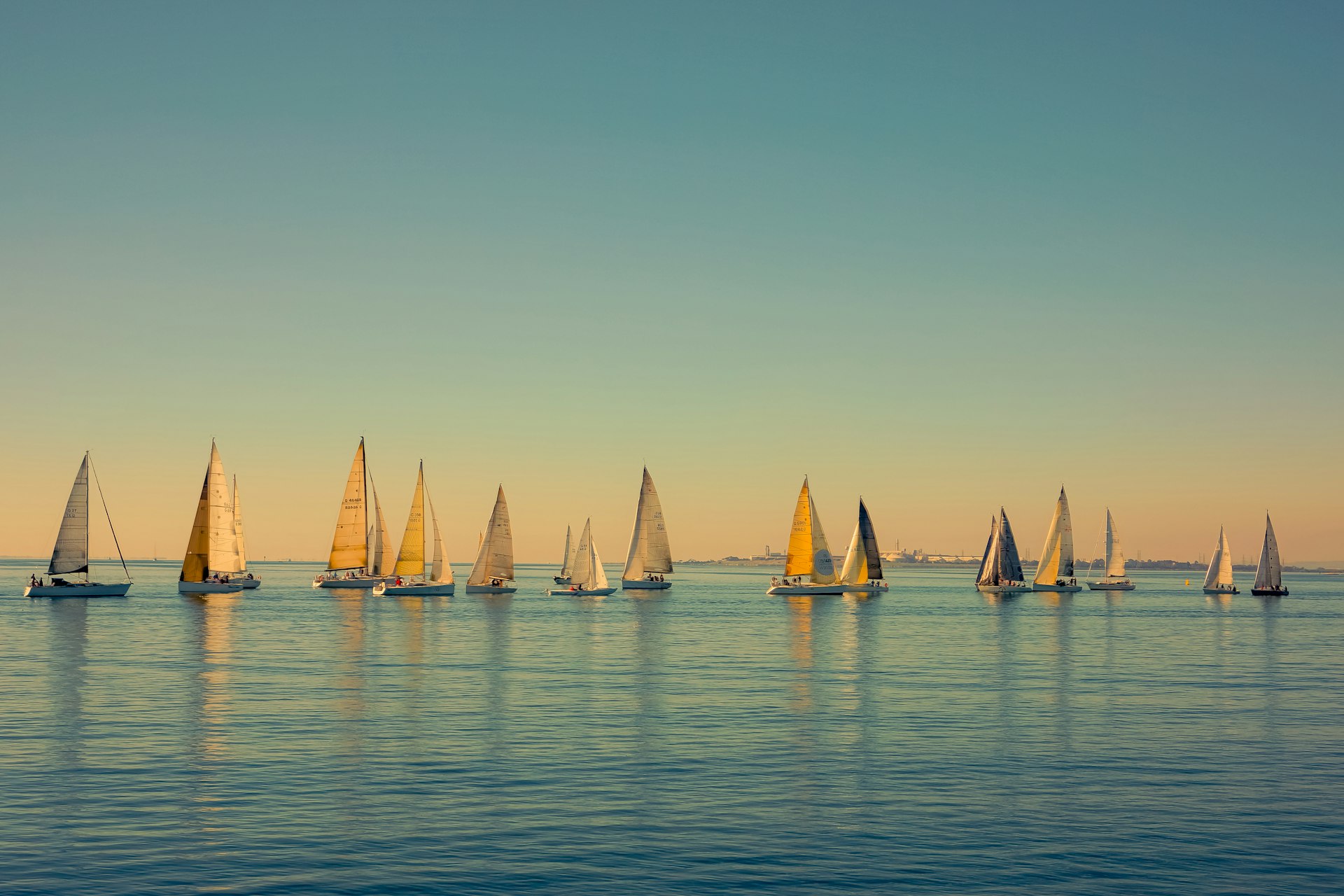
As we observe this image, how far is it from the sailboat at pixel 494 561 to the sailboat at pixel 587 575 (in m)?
9.30

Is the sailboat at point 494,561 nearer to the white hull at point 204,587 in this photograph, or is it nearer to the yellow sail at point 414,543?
the yellow sail at point 414,543

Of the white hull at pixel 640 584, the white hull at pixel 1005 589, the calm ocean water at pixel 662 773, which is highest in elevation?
the calm ocean water at pixel 662 773

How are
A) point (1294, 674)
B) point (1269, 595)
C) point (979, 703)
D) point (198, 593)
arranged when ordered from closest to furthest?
1. point (979, 703)
2. point (1294, 674)
3. point (198, 593)
4. point (1269, 595)

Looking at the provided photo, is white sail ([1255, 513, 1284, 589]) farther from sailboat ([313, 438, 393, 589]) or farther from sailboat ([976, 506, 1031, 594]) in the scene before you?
sailboat ([313, 438, 393, 589])

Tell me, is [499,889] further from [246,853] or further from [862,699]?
[862,699]

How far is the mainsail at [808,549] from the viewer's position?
149m

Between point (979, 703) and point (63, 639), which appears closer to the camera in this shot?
point (979, 703)

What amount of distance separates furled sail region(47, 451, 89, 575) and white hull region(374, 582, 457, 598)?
1325 inches

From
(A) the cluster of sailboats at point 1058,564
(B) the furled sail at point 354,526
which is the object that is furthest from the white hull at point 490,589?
(A) the cluster of sailboats at point 1058,564

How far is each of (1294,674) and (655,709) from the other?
3893 centimetres

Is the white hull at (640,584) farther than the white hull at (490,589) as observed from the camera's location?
Yes

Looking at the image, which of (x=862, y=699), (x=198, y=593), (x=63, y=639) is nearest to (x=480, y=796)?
(x=862, y=699)

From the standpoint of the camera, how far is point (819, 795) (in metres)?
29.6

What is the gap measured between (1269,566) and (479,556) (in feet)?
391
